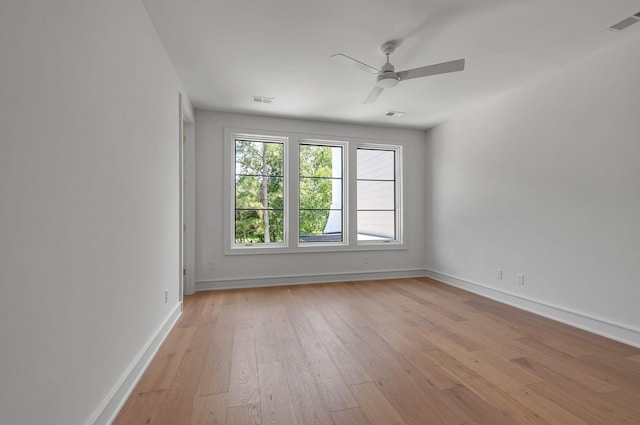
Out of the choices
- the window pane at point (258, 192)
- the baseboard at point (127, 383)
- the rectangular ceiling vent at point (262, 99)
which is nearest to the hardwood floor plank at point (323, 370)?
the baseboard at point (127, 383)

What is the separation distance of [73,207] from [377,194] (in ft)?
14.9

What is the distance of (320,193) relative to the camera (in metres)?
4.98

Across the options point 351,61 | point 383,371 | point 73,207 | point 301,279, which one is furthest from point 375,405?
point 301,279

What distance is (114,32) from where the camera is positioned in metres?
1.71

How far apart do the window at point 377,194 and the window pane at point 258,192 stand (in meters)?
1.39

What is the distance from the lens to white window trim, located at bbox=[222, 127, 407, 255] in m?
4.46

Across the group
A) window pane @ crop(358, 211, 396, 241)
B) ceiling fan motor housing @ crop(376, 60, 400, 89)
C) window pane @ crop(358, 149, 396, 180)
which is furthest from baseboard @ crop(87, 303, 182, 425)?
window pane @ crop(358, 149, 396, 180)

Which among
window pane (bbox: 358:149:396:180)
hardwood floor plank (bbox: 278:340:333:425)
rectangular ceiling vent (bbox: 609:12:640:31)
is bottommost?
hardwood floor plank (bbox: 278:340:333:425)

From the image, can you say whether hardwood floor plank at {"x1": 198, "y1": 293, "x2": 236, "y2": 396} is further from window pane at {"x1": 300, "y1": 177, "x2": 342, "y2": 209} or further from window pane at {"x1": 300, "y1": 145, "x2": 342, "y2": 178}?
window pane at {"x1": 300, "y1": 145, "x2": 342, "y2": 178}

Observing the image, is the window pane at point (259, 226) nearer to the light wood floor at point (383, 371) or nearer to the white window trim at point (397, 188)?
the light wood floor at point (383, 371)

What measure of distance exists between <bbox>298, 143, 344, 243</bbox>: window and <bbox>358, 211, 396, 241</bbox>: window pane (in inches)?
15.9

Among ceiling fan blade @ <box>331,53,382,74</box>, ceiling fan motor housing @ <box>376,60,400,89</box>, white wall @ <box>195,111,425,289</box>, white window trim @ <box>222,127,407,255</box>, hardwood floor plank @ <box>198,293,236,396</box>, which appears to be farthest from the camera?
white window trim @ <box>222,127,407,255</box>

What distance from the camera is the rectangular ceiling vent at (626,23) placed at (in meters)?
2.28

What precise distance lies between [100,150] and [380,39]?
7.53 feet
